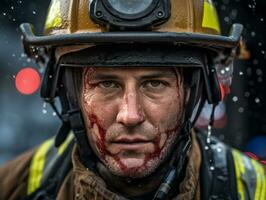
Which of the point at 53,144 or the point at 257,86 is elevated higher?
the point at 53,144

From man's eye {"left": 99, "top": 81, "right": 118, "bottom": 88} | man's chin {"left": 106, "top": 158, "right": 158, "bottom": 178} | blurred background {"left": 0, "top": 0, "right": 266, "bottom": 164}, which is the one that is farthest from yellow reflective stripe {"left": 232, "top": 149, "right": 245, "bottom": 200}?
blurred background {"left": 0, "top": 0, "right": 266, "bottom": 164}

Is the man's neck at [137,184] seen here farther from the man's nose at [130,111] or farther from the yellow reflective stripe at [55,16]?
the yellow reflective stripe at [55,16]

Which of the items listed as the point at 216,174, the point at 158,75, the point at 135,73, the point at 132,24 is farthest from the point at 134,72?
the point at 216,174

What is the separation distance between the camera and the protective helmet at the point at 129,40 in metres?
3.45

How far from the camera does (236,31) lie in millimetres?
3811

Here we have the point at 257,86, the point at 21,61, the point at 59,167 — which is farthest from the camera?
the point at 21,61

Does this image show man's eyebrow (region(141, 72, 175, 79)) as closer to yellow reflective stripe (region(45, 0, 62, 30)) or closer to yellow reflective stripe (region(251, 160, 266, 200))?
yellow reflective stripe (region(45, 0, 62, 30))

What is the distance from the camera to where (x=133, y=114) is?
3.41m

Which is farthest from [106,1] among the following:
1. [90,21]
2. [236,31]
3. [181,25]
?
[236,31]

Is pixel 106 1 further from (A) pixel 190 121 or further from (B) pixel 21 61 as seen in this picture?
(B) pixel 21 61

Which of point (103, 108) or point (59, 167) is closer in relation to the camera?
point (103, 108)

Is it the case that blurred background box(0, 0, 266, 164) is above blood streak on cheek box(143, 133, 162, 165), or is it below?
below

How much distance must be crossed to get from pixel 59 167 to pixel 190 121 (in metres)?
0.82

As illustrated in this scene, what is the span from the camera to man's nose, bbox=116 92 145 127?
3.40m
